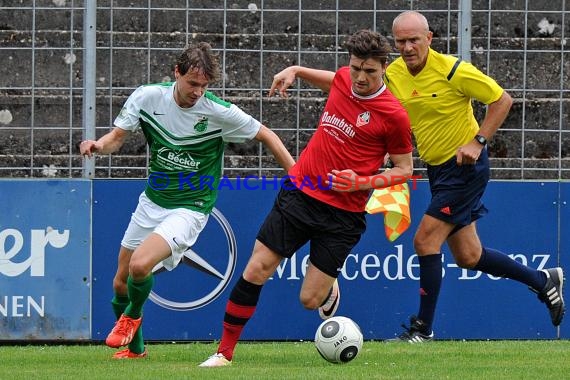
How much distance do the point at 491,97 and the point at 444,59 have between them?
0.47 m

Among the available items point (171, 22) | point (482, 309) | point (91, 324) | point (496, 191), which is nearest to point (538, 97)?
point (496, 191)

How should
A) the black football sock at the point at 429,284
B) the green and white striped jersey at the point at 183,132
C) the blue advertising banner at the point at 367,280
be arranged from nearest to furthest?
the green and white striped jersey at the point at 183,132 → the black football sock at the point at 429,284 → the blue advertising banner at the point at 367,280

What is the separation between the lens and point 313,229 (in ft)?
25.5

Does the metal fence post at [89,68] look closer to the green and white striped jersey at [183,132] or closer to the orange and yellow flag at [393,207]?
the green and white striped jersey at [183,132]

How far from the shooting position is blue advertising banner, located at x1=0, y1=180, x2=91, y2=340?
→ 9.78 m

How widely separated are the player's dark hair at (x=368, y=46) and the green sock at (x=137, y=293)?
1959 millimetres

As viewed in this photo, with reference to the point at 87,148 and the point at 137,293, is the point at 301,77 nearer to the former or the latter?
the point at 87,148

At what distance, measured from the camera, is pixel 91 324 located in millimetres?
9891

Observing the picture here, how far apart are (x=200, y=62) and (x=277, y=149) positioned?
2.45ft

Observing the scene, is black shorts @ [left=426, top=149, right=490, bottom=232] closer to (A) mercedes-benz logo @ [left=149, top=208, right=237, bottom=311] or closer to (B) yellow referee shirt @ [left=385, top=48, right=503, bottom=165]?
(B) yellow referee shirt @ [left=385, top=48, right=503, bottom=165]

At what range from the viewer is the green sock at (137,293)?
8.02 metres

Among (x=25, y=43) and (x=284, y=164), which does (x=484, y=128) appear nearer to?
(x=284, y=164)

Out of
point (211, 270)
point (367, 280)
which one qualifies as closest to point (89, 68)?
point (211, 270)

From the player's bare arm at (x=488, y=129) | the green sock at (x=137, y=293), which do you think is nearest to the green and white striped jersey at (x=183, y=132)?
the green sock at (x=137, y=293)
